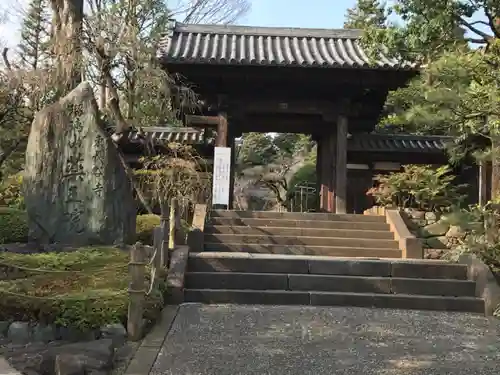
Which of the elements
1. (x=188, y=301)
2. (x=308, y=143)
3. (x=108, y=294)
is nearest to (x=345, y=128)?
(x=188, y=301)

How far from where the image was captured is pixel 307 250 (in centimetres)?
1002

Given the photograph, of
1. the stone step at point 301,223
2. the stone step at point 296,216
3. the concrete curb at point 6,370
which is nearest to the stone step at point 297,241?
the stone step at point 301,223

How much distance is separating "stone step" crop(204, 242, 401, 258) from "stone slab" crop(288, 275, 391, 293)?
82.2 inches

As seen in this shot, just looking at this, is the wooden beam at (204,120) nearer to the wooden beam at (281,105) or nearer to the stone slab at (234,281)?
the wooden beam at (281,105)

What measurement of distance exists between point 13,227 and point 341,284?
6.22 metres

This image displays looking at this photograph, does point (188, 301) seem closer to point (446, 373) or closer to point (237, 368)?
point (237, 368)

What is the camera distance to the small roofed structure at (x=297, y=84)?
1171cm

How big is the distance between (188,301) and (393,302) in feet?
9.15

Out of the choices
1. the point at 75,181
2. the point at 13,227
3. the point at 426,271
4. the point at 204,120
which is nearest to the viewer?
the point at 426,271

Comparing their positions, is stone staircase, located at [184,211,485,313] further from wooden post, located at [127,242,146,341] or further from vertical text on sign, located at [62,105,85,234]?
vertical text on sign, located at [62,105,85,234]

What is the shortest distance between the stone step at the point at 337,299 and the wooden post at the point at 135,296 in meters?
1.85

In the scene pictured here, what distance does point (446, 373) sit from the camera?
4469 millimetres

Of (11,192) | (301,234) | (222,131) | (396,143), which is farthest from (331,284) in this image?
(11,192)

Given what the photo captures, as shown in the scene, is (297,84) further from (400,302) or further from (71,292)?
(71,292)
